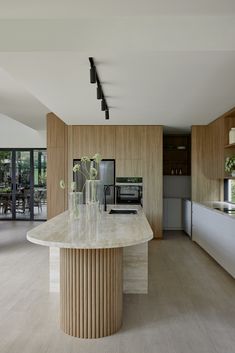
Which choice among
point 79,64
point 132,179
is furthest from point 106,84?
point 132,179

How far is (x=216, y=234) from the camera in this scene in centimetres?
488

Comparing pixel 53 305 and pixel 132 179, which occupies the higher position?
pixel 132 179

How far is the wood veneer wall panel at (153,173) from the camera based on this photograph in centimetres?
694

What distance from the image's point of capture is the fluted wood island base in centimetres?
258

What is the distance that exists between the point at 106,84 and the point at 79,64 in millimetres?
785

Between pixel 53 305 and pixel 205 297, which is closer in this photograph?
pixel 53 305

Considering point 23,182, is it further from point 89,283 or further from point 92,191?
point 89,283

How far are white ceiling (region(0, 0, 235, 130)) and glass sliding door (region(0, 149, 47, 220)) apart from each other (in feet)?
16.0

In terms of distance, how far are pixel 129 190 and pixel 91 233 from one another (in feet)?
14.3

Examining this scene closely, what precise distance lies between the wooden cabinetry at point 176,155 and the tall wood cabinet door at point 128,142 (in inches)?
66.9

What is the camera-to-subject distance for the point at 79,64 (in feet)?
10.4

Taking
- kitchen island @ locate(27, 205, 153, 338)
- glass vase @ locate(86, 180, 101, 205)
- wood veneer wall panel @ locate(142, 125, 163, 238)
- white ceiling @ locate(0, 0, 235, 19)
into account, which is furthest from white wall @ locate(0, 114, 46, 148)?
white ceiling @ locate(0, 0, 235, 19)

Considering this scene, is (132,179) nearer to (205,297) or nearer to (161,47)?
(205,297)

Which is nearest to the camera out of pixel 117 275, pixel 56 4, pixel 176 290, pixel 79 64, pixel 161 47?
pixel 56 4
